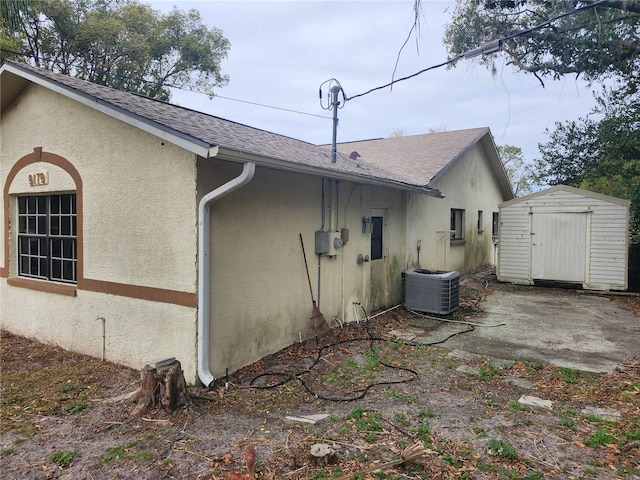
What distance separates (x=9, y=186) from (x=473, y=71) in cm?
877

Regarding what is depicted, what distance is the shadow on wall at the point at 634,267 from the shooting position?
37.1 ft

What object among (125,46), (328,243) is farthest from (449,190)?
(125,46)

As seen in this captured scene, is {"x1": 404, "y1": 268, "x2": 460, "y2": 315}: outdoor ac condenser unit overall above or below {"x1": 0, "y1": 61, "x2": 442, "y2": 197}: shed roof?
below

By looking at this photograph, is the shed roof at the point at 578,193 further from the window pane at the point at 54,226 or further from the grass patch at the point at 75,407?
the grass patch at the point at 75,407

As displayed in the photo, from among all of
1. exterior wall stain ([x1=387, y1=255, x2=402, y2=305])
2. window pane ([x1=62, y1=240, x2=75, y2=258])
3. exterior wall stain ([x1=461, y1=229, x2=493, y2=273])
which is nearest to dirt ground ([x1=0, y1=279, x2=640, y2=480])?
window pane ([x1=62, y1=240, x2=75, y2=258])

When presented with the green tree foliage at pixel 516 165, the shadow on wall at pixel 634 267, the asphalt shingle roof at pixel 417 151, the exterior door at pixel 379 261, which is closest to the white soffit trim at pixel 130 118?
the exterior door at pixel 379 261

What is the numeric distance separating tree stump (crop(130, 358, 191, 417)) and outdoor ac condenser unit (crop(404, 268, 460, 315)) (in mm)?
5344

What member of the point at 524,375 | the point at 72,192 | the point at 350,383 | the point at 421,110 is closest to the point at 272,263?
the point at 350,383

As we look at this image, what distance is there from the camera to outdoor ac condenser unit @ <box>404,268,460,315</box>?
770 cm

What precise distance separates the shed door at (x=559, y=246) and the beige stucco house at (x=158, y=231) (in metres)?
6.00

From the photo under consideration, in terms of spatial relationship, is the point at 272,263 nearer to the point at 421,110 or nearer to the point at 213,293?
the point at 213,293

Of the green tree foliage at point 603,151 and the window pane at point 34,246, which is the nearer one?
the window pane at point 34,246

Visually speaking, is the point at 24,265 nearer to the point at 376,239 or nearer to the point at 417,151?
the point at 376,239

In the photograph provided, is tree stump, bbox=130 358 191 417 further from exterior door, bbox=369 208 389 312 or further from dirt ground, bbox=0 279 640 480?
exterior door, bbox=369 208 389 312
